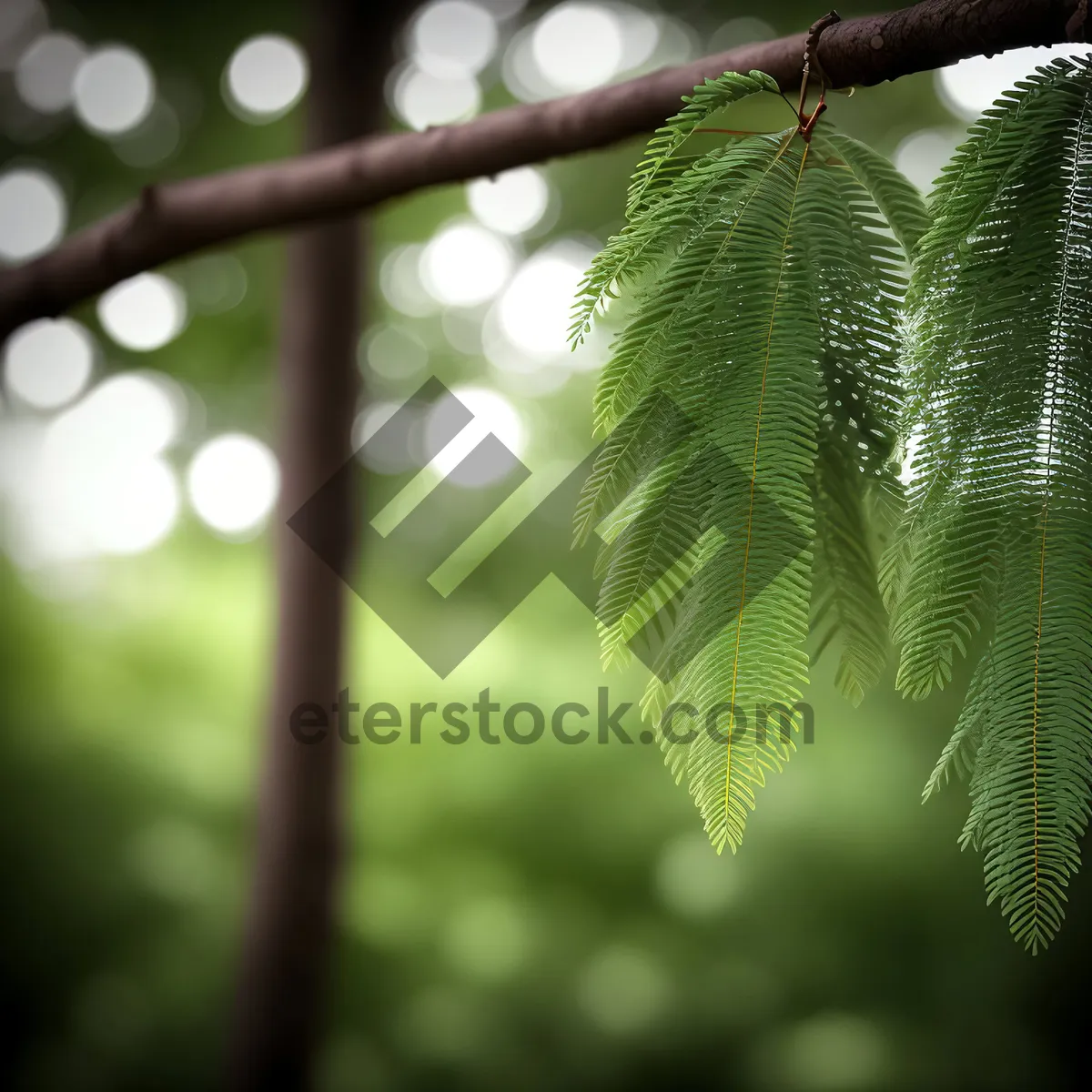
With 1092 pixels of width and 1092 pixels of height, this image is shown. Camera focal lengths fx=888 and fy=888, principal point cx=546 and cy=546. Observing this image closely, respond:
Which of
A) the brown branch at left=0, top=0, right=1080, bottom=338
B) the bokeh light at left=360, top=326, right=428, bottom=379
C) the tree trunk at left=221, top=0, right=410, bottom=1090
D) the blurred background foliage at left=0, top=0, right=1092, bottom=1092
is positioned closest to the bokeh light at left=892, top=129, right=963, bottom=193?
the blurred background foliage at left=0, top=0, right=1092, bottom=1092

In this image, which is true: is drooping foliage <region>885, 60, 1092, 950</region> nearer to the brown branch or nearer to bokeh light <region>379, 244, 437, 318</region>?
the brown branch

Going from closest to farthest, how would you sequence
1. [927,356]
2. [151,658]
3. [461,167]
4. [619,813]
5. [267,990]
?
[927,356] → [461,167] → [267,990] → [619,813] → [151,658]

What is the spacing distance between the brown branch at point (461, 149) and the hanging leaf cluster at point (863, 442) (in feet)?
0.22

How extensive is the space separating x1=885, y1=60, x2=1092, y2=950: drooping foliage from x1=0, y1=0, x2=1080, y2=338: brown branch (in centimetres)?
7

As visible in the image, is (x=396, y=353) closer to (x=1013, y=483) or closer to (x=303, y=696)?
(x=303, y=696)

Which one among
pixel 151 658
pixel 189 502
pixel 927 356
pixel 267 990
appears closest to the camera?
pixel 927 356

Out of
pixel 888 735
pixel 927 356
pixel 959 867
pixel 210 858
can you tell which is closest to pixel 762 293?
pixel 927 356

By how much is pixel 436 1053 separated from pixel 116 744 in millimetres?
1121

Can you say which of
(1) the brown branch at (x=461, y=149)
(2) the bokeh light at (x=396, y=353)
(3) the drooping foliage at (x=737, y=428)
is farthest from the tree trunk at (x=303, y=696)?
(2) the bokeh light at (x=396, y=353)

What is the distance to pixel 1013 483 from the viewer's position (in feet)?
1.11

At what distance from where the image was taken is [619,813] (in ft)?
7.20

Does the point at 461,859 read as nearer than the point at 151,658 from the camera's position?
Yes

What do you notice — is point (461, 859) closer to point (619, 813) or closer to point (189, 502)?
point (619, 813)

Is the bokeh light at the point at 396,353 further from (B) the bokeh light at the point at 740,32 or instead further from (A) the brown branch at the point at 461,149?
(A) the brown branch at the point at 461,149
